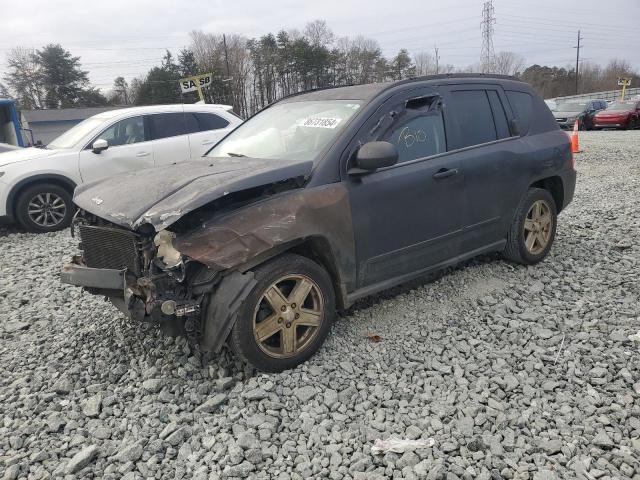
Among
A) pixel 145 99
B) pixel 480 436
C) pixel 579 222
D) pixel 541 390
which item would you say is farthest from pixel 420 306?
pixel 145 99

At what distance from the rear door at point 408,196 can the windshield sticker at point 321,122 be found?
245mm

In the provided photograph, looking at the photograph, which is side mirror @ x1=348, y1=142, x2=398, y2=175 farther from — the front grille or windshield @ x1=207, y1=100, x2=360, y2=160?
the front grille

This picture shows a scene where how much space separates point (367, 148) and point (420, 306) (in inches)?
61.5

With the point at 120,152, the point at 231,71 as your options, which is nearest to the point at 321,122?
the point at 120,152

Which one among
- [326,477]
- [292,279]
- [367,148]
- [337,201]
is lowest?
[326,477]

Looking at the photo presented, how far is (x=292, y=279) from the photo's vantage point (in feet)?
11.0

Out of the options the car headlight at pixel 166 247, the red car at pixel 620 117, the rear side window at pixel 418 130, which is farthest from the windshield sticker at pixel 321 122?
the red car at pixel 620 117

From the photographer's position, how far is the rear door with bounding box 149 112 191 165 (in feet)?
28.1

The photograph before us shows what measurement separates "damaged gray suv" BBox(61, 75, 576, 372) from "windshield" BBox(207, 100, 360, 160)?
0.05 ft

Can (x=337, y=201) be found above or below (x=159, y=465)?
above

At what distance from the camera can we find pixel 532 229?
510 cm

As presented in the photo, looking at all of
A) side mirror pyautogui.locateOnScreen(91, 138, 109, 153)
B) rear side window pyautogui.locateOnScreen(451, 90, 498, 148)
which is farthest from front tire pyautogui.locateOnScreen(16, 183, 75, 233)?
rear side window pyautogui.locateOnScreen(451, 90, 498, 148)

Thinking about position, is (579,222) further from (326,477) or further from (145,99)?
(145,99)

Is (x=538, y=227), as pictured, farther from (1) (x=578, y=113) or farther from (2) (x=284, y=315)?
(1) (x=578, y=113)
